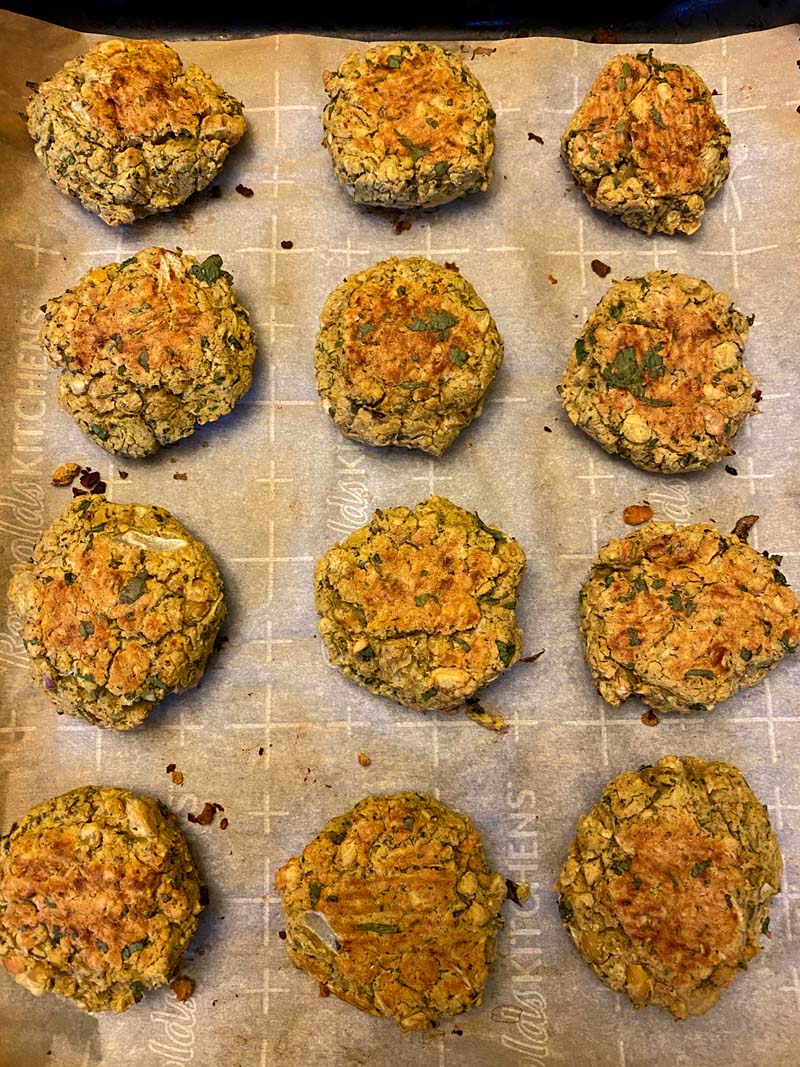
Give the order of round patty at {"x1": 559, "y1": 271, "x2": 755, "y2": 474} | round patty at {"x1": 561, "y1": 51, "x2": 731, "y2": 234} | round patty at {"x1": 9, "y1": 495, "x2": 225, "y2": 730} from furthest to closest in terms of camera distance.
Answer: round patty at {"x1": 561, "y1": 51, "x2": 731, "y2": 234}
round patty at {"x1": 559, "y1": 271, "x2": 755, "y2": 474}
round patty at {"x1": 9, "y1": 495, "x2": 225, "y2": 730}

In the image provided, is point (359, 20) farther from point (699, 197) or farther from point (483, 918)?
point (483, 918)

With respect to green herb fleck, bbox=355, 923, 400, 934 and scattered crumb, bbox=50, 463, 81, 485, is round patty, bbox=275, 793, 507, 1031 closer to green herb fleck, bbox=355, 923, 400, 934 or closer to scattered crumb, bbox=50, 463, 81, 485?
green herb fleck, bbox=355, 923, 400, 934

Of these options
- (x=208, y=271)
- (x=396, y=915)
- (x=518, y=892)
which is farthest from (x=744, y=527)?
(x=208, y=271)

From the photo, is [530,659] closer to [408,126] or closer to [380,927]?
[380,927]

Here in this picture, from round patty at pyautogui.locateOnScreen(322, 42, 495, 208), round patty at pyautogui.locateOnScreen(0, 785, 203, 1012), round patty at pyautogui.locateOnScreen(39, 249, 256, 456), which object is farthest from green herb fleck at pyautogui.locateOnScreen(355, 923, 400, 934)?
round patty at pyautogui.locateOnScreen(322, 42, 495, 208)

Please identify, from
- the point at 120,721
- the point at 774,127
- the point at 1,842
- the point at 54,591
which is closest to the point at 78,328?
the point at 54,591
